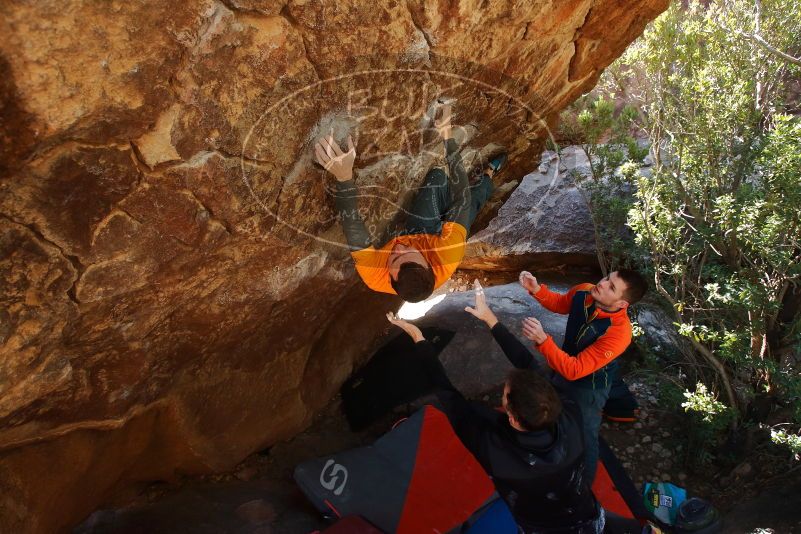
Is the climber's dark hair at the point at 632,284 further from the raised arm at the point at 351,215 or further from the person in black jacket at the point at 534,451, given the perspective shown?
the raised arm at the point at 351,215

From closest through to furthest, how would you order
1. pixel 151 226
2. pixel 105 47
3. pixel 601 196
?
pixel 105 47 → pixel 151 226 → pixel 601 196

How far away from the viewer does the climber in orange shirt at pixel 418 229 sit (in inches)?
115

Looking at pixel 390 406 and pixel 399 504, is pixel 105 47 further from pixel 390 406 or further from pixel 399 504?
pixel 390 406

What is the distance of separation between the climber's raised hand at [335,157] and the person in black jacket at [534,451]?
1.33 meters

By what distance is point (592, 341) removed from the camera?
11.1 ft

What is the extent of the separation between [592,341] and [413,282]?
1189 mm

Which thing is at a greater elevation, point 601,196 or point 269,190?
point 269,190

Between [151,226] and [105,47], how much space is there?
29.0 inches

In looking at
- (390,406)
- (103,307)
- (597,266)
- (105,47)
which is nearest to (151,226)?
(103,307)

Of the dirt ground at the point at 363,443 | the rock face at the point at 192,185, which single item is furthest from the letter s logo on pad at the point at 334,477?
the rock face at the point at 192,185

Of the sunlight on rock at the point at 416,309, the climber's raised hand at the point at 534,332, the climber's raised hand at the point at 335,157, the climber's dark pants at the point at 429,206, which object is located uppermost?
the climber's raised hand at the point at 335,157

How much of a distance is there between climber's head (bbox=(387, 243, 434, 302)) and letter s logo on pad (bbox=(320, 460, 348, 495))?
129 cm

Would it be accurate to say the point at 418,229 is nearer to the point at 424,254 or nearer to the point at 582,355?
the point at 424,254

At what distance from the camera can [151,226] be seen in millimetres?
2309
